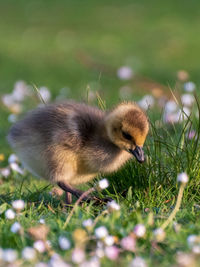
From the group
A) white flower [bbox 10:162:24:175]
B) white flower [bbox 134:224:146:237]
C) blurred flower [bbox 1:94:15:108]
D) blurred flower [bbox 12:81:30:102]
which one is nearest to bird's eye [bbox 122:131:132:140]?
white flower [bbox 134:224:146:237]

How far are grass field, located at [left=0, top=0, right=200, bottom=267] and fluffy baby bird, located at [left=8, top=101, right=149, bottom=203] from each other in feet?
0.63

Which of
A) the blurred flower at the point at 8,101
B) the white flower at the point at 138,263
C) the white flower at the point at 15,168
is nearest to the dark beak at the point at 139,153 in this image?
the white flower at the point at 138,263

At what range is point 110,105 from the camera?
492 centimetres

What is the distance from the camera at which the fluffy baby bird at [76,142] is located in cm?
427

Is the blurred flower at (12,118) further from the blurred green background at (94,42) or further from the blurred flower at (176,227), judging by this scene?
the blurred flower at (176,227)

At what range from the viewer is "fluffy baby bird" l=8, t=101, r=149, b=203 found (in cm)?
427

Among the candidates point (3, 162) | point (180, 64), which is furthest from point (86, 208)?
point (180, 64)

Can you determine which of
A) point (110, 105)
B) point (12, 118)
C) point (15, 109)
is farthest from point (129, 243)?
point (15, 109)

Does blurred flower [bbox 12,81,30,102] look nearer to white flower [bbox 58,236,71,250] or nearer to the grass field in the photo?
the grass field

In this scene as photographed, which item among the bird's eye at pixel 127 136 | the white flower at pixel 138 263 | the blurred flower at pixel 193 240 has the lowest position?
the bird's eye at pixel 127 136

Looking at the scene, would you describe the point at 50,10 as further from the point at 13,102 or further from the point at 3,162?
the point at 3,162

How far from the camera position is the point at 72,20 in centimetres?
1669

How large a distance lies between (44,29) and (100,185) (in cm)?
1235

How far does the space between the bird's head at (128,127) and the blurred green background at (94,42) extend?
368 cm
